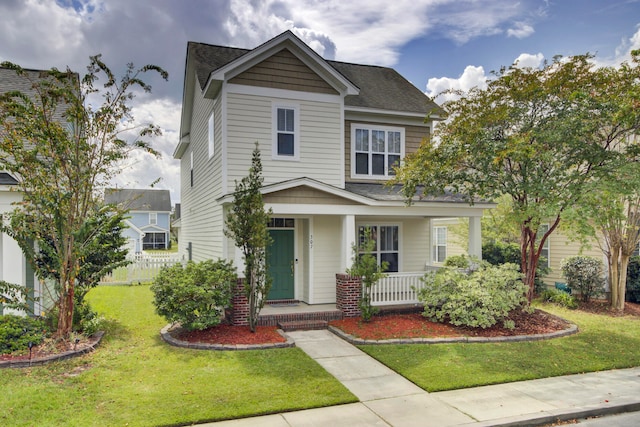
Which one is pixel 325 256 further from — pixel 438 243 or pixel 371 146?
pixel 438 243

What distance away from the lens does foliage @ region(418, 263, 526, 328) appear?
10.6 metres

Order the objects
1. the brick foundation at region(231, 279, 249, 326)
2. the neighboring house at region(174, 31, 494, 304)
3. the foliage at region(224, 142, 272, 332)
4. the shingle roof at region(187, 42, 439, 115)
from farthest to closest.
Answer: the shingle roof at region(187, 42, 439, 115)
the neighboring house at region(174, 31, 494, 304)
the brick foundation at region(231, 279, 249, 326)
the foliage at region(224, 142, 272, 332)

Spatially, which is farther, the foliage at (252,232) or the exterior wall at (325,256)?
the exterior wall at (325,256)

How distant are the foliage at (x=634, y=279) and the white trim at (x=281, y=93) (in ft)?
37.4

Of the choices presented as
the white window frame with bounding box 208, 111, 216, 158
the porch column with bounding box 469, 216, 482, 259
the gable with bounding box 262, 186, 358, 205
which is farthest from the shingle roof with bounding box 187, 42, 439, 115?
the porch column with bounding box 469, 216, 482, 259

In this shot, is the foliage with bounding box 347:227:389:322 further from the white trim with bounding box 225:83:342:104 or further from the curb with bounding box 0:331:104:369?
the curb with bounding box 0:331:104:369

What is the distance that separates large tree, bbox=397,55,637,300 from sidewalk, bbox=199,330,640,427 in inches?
165

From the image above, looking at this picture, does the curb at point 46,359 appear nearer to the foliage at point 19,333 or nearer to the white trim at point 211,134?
the foliage at point 19,333

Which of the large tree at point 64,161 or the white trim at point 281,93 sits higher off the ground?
the white trim at point 281,93

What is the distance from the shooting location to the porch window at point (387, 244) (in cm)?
1459

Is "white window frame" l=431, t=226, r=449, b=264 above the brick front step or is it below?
above

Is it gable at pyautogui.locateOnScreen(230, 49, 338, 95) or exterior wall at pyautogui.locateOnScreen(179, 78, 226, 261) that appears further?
exterior wall at pyautogui.locateOnScreen(179, 78, 226, 261)

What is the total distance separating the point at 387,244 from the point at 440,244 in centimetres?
899

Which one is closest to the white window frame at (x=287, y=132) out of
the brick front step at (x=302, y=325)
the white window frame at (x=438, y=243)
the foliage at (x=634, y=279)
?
the brick front step at (x=302, y=325)
